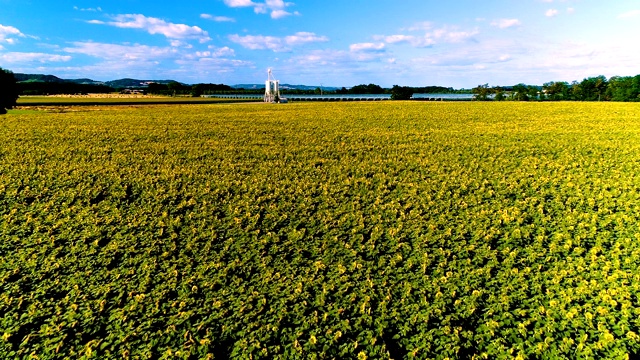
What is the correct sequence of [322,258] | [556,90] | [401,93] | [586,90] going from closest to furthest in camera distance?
[322,258] → [586,90] → [556,90] → [401,93]

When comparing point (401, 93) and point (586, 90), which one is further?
point (401, 93)

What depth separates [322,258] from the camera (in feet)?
26.0

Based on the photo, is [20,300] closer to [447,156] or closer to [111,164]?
[111,164]

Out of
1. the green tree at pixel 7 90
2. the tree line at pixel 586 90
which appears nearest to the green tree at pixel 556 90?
the tree line at pixel 586 90

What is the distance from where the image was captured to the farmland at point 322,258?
219 inches

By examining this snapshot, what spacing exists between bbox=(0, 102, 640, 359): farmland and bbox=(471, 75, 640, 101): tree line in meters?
82.3

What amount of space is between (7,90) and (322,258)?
5978 cm

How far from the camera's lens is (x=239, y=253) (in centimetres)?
812

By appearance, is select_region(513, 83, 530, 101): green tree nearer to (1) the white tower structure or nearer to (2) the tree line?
(2) the tree line

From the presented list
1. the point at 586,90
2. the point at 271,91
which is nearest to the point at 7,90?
the point at 271,91

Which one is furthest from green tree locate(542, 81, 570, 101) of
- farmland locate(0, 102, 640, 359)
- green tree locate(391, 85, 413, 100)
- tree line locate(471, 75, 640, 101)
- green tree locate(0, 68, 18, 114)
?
green tree locate(0, 68, 18, 114)

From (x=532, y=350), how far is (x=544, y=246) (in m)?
3.66

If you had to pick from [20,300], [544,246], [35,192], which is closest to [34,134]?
[35,192]

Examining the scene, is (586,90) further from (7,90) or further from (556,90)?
(7,90)
